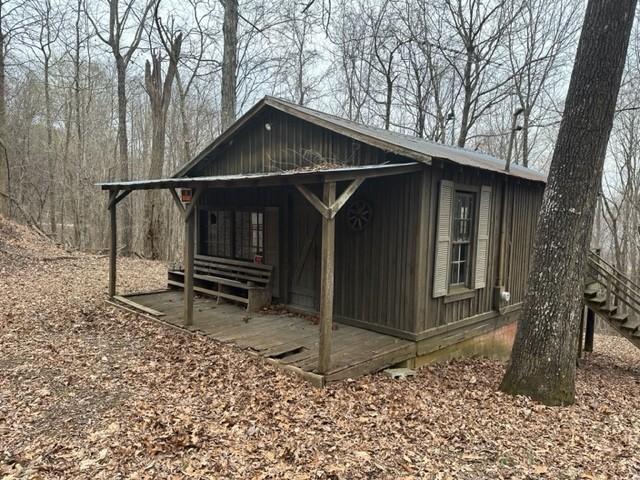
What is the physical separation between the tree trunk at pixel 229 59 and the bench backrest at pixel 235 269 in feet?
13.7

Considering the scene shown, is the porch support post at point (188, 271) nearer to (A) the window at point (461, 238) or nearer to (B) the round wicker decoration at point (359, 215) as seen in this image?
(B) the round wicker decoration at point (359, 215)

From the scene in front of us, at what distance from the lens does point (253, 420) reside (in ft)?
13.8

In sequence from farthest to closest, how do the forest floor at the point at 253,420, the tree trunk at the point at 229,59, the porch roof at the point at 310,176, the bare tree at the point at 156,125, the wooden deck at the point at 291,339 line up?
the bare tree at the point at 156,125 → the tree trunk at the point at 229,59 → the wooden deck at the point at 291,339 → the porch roof at the point at 310,176 → the forest floor at the point at 253,420

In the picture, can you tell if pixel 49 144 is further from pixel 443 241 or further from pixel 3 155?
pixel 443 241

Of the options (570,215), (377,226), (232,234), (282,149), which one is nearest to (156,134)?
(232,234)

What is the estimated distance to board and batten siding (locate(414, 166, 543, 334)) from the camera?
644cm

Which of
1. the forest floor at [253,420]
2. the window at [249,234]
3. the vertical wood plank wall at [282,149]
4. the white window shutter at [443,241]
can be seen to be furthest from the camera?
the window at [249,234]

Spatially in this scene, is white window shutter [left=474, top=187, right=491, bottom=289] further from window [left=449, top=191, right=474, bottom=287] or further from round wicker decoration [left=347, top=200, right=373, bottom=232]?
round wicker decoration [left=347, top=200, right=373, bottom=232]

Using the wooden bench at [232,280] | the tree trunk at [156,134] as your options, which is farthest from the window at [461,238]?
the tree trunk at [156,134]

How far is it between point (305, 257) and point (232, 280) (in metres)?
1.76

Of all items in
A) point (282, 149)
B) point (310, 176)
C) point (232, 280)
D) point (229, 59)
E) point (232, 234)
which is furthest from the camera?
point (229, 59)

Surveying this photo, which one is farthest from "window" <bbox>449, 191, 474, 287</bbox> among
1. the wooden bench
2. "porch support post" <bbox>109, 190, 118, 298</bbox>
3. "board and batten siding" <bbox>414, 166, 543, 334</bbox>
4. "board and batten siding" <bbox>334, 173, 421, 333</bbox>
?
"porch support post" <bbox>109, 190, 118, 298</bbox>

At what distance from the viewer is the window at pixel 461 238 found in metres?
7.00

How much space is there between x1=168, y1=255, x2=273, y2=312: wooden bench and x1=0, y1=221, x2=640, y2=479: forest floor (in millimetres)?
1615
